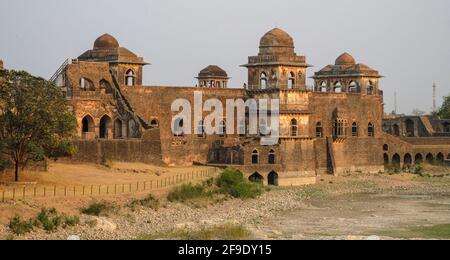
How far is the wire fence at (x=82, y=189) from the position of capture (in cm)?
3662

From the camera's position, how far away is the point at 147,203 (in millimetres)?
40812

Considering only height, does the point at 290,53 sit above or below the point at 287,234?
above

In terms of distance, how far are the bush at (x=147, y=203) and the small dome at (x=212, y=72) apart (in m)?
33.1

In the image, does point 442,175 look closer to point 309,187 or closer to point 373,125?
point 373,125

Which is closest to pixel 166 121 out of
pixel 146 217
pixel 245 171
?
pixel 245 171

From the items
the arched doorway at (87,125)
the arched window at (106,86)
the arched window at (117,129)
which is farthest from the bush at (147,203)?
the arched window at (106,86)

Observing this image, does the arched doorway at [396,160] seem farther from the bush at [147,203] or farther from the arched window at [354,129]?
the bush at [147,203]

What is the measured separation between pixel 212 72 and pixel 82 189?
117 feet

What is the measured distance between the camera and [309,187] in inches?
2248

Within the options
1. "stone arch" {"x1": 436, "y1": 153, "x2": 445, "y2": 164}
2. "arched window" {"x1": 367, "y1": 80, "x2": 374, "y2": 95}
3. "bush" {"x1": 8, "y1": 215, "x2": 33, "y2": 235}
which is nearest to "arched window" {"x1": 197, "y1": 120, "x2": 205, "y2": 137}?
"arched window" {"x1": 367, "y1": 80, "x2": 374, "y2": 95}

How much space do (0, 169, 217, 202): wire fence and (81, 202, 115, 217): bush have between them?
102cm

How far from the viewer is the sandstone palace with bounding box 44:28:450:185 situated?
5453cm
